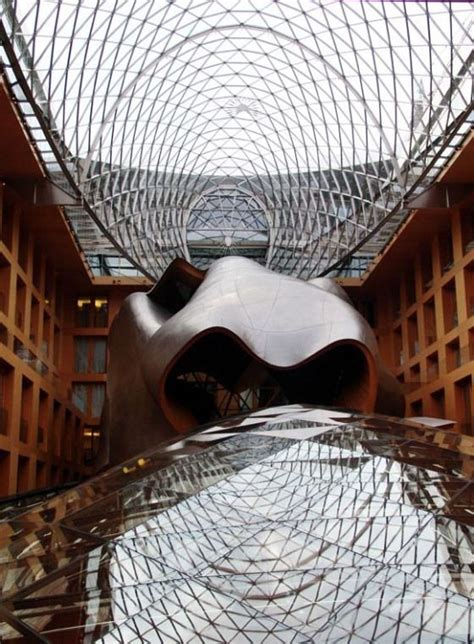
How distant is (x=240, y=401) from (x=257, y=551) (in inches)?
904

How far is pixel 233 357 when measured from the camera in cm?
3366

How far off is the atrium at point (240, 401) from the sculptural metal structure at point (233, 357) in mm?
109

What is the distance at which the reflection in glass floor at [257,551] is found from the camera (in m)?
9.14

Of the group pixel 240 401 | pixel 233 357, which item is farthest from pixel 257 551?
pixel 240 401

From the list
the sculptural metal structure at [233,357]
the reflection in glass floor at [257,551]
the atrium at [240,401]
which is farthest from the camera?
the sculptural metal structure at [233,357]

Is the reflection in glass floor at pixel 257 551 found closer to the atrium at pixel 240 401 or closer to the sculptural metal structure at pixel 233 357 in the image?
the atrium at pixel 240 401

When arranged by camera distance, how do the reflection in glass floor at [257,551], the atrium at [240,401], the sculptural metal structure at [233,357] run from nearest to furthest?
the reflection in glass floor at [257,551] < the atrium at [240,401] < the sculptural metal structure at [233,357]

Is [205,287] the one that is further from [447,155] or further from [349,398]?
[447,155]

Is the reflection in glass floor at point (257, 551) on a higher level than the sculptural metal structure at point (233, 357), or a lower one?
lower

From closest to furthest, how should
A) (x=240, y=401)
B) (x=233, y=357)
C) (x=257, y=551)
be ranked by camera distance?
(x=257, y=551), (x=233, y=357), (x=240, y=401)

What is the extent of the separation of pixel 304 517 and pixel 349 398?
19.0 meters

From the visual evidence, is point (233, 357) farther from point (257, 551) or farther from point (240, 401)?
point (257, 551)

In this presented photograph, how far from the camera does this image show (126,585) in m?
10.1

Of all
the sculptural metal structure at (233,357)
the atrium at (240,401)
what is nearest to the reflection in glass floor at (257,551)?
the atrium at (240,401)
